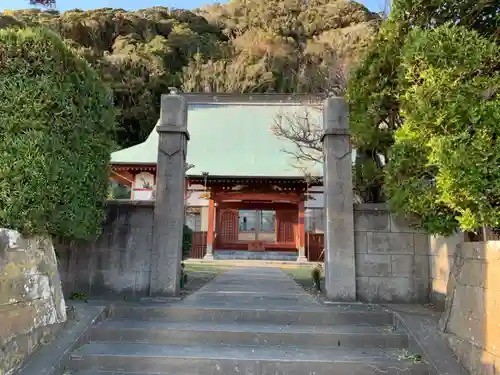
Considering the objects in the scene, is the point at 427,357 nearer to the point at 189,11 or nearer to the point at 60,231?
the point at 60,231

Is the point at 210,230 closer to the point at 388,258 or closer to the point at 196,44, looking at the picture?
the point at 388,258

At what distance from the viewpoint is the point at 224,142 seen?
672 inches

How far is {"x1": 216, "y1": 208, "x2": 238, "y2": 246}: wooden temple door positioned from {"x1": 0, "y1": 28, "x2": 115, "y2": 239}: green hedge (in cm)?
1419

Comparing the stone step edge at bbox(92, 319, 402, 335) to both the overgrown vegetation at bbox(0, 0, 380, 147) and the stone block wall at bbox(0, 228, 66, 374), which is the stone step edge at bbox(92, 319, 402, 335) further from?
the overgrown vegetation at bbox(0, 0, 380, 147)

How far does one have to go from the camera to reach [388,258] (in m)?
4.74

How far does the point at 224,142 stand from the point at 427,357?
14585 millimetres

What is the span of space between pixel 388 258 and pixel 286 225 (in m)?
13.3

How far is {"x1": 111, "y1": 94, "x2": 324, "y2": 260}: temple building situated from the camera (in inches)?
577

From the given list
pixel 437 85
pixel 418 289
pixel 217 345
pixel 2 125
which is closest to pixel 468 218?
pixel 437 85

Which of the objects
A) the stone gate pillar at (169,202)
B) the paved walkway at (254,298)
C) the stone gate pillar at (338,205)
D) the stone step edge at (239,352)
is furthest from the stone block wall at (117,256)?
the stone gate pillar at (338,205)

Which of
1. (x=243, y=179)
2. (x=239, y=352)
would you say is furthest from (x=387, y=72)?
(x=243, y=179)

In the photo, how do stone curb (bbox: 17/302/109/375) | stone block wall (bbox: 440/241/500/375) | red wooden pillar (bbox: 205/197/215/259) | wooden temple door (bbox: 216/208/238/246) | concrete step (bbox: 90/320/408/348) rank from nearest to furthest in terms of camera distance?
1. stone block wall (bbox: 440/241/500/375)
2. stone curb (bbox: 17/302/109/375)
3. concrete step (bbox: 90/320/408/348)
4. red wooden pillar (bbox: 205/197/215/259)
5. wooden temple door (bbox: 216/208/238/246)

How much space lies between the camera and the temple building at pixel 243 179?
1466 centimetres

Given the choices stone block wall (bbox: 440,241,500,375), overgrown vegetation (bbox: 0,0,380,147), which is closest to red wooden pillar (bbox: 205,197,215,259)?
overgrown vegetation (bbox: 0,0,380,147)
